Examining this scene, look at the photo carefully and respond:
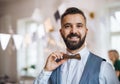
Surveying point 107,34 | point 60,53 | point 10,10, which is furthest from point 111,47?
point 10,10

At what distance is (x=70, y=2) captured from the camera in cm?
112

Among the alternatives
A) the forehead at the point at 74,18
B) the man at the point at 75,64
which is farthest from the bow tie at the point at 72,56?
the forehead at the point at 74,18

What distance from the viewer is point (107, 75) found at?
851 mm

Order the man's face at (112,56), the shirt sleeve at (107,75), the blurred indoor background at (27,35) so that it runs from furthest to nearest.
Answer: the blurred indoor background at (27,35) < the man's face at (112,56) < the shirt sleeve at (107,75)

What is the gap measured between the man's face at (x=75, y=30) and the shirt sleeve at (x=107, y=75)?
0.13 meters

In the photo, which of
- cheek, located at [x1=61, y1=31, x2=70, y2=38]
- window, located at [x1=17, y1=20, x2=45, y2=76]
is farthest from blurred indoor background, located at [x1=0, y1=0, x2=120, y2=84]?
cheek, located at [x1=61, y1=31, x2=70, y2=38]

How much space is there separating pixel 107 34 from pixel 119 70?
0.18m

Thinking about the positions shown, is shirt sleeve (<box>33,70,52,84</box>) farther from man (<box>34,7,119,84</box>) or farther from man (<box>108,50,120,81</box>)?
man (<box>108,50,120,81</box>)

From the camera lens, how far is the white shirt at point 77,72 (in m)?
0.85

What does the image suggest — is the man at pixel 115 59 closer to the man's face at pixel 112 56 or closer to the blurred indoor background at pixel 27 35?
the man's face at pixel 112 56

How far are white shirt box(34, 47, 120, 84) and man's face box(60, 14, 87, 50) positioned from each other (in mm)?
42

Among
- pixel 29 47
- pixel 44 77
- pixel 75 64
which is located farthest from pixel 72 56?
pixel 29 47

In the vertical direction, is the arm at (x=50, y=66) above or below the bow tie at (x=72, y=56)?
below

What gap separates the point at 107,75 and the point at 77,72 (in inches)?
4.7
